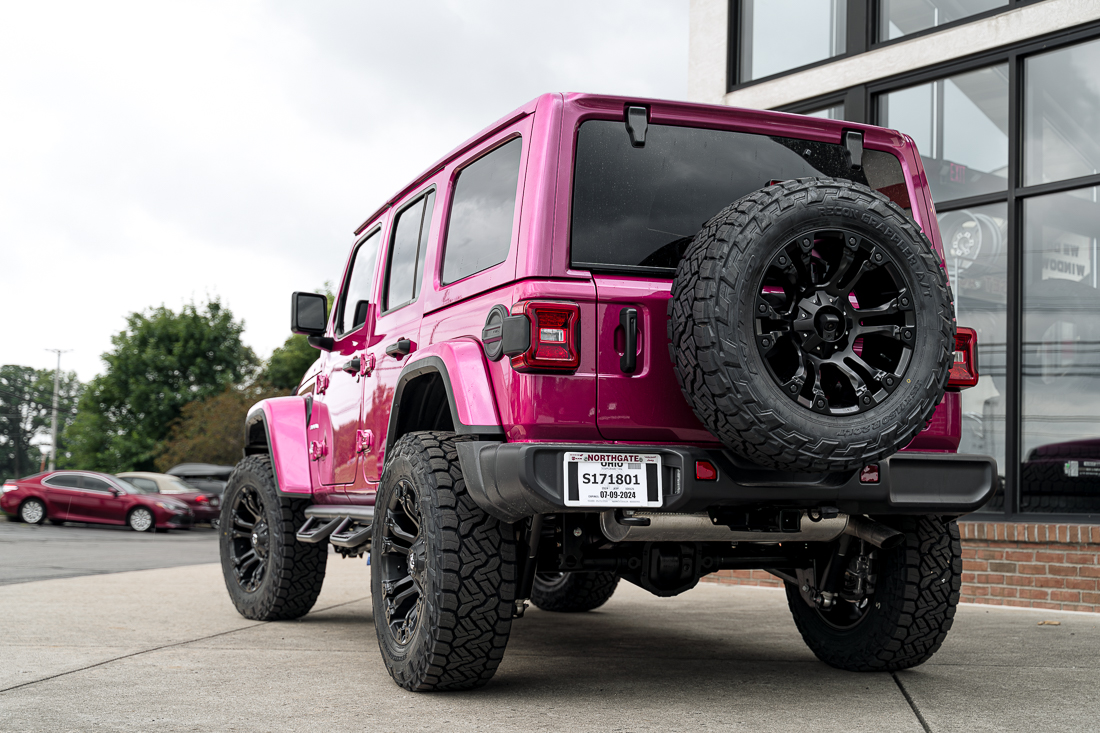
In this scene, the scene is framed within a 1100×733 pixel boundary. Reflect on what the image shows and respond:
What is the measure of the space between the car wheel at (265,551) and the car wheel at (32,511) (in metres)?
18.7

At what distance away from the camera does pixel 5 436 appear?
358 ft

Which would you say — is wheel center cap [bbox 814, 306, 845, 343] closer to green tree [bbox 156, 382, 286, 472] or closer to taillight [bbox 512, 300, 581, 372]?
taillight [bbox 512, 300, 581, 372]

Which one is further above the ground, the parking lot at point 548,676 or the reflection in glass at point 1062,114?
the reflection in glass at point 1062,114

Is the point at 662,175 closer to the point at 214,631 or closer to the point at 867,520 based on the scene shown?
the point at 867,520

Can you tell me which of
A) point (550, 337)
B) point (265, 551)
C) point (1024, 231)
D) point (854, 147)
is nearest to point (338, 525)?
point (265, 551)

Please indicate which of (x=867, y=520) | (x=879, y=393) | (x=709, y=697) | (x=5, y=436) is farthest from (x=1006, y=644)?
(x=5, y=436)

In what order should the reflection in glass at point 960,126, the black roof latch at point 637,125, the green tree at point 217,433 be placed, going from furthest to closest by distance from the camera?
the green tree at point 217,433 < the reflection in glass at point 960,126 < the black roof latch at point 637,125

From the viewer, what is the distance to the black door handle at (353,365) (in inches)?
207

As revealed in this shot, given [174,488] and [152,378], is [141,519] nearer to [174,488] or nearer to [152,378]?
[174,488]

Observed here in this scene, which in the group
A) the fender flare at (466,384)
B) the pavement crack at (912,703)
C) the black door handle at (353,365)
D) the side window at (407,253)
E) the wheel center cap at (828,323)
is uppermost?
the side window at (407,253)

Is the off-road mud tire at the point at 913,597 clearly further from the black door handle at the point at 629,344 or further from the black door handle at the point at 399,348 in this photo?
the black door handle at the point at 399,348

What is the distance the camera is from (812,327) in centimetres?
323

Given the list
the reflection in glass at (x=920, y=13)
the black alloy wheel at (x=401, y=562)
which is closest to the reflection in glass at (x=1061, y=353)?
the reflection in glass at (x=920, y=13)

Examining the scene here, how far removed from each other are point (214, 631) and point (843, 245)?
414 centimetres
